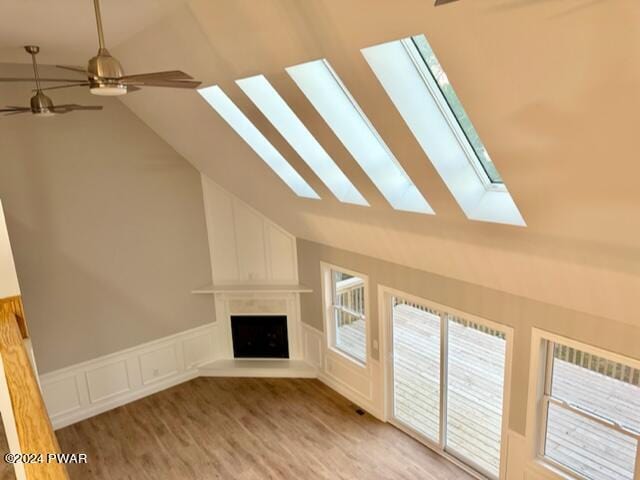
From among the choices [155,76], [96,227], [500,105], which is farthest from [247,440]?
[500,105]

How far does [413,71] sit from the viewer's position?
9.21ft

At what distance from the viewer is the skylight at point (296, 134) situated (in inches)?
146

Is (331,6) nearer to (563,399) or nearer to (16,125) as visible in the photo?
(563,399)

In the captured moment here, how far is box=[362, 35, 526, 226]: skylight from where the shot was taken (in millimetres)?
2689

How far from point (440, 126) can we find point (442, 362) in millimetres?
3115

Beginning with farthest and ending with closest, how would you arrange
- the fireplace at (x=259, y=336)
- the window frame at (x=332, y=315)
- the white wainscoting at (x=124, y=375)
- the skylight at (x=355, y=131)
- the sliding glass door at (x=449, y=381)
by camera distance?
1. the fireplace at (x=259, y=336)
2. the white wainscoting at (x=124, y=375)
3. the window frame at (x=332, y=315)
4. the sliding glass door at (x=449, y=381)
5. the skylight at (x=355, y=131)

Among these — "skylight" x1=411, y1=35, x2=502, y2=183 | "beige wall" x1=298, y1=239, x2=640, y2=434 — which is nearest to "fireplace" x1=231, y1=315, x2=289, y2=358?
"beige wall" x1=298, y1=239, x2=640, y2=434

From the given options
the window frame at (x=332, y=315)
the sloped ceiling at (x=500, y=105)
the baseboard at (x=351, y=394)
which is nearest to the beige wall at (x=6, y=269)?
the sloped ceiling at (x=500, y=105)

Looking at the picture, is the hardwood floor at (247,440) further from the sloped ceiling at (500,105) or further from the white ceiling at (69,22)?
the white ceiling at (69,22)

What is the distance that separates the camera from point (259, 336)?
740 centimetres

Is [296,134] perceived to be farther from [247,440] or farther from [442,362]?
[247,440]

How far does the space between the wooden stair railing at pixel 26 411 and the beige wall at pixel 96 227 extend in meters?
4.51

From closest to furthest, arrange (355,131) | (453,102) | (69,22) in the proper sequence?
(453,102) < (69,22) < (355,131)

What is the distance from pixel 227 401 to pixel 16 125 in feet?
15.5
